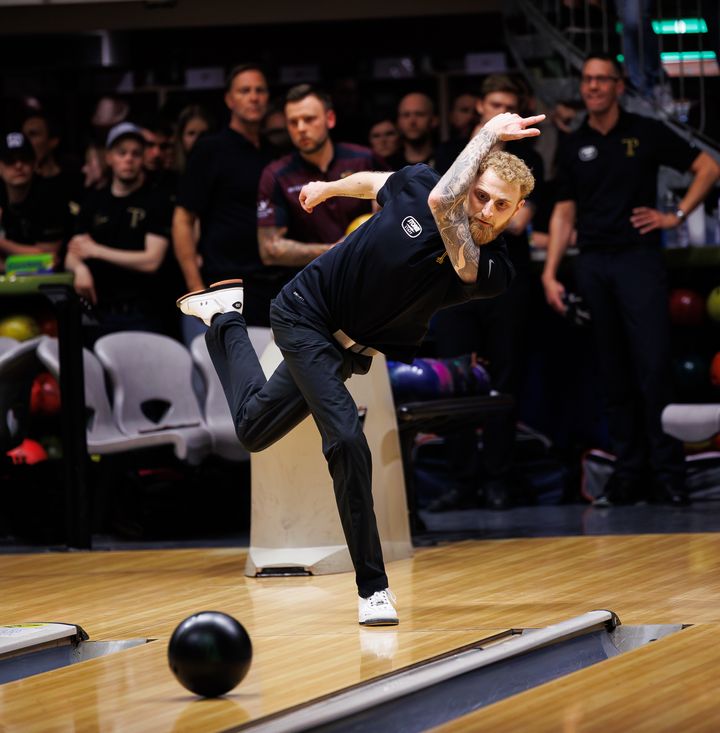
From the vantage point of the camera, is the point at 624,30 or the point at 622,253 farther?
the point at 624,30

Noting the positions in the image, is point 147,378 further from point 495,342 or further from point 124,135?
point 495,342

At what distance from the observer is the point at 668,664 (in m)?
3.38

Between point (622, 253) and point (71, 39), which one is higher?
point (71, 39)

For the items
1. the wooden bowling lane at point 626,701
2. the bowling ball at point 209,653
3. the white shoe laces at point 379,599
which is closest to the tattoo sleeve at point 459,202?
the white shoe laces at point 379,599

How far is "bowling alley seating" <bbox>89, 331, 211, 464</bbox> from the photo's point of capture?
22.0 ft

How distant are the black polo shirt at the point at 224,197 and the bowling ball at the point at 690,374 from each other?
2232mm

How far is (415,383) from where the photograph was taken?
6.09 m

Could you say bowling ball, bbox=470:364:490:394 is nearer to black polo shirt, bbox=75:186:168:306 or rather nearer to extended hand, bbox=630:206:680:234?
extended hand, bbox=630:206:680:234

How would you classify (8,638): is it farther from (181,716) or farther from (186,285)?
(186,285)

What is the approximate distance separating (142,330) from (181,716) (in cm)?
430

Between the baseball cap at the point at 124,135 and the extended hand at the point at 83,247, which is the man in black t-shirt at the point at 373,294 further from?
the baseball cap at the point at 124,135

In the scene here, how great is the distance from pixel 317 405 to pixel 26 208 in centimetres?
397

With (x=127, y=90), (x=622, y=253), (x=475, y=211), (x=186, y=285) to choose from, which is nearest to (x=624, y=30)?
(x=622, y=253)

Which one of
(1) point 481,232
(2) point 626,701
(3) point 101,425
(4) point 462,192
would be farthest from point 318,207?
(2) point 626,701
